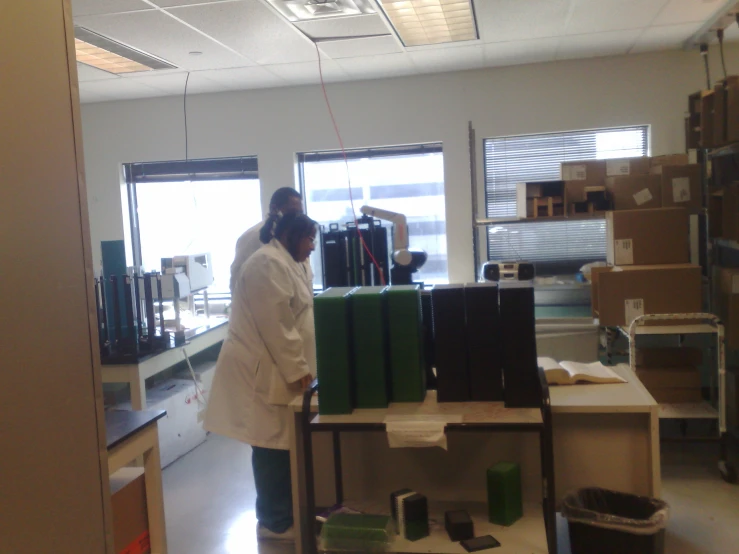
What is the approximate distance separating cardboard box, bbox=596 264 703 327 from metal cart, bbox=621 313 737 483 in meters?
0.07

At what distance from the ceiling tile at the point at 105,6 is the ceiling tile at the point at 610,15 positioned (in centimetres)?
207

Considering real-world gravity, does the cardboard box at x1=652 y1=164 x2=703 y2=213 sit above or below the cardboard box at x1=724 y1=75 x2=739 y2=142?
below

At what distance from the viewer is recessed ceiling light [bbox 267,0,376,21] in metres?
2.99

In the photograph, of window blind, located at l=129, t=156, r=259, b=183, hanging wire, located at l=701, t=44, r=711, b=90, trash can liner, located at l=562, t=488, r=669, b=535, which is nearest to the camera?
trash can liner, located at l=562, t=488, r=669, b=535

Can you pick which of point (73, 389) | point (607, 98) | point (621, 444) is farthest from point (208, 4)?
point (607, 98)

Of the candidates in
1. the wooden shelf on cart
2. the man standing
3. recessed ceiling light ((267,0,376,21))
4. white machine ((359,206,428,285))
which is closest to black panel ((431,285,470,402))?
the wooden shelf on cart

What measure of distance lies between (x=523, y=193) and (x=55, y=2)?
10.2ft

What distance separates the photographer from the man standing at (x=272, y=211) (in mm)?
2996

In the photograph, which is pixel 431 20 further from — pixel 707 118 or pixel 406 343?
pixel 406 343

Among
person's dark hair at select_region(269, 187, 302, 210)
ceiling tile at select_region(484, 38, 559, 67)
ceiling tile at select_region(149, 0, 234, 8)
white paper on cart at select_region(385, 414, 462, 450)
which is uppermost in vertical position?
ceiling tile at select_region(484, 38, 559, 67)

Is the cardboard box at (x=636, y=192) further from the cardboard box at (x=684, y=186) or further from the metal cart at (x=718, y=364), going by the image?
the metal cart at (x=718, y=364)

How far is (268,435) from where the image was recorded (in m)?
2.55

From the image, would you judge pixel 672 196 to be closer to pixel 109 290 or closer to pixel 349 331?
pixel 349 331

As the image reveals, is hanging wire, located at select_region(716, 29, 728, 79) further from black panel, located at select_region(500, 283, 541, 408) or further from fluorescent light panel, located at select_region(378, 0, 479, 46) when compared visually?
black panel, located at select_region(500, 283, 541, 408)
